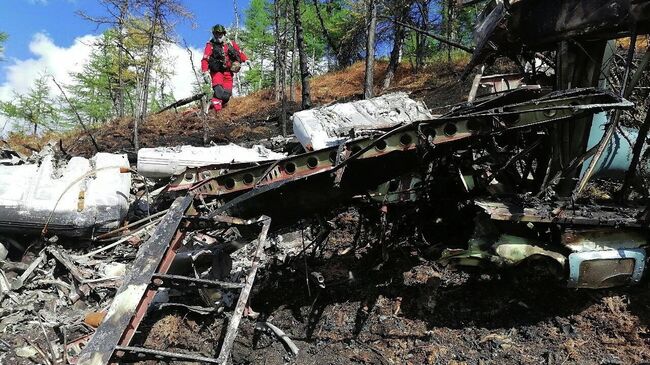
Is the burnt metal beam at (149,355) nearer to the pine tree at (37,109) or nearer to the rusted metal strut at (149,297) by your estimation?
the rusted metal strut at (149,297)

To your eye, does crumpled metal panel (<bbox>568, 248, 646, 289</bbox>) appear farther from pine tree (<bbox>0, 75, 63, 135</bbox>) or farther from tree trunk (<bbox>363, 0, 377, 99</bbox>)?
pine tree (<bbox>0, 75, 63, 135</bbox>)

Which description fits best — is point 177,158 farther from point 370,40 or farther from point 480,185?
point 370,40

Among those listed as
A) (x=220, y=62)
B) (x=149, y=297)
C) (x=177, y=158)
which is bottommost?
(x=149, y=297)

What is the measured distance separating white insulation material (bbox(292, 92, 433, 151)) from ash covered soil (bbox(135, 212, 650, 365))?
1.81 metres

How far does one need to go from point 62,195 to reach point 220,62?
6531 millimetres

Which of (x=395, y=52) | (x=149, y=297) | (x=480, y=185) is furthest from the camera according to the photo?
(x=395, y=52)

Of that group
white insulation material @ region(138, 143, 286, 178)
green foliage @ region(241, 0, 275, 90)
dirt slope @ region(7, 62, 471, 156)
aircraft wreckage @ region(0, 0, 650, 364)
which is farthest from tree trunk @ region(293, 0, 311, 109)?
green foliage @ region(241, 0, 275, 90)

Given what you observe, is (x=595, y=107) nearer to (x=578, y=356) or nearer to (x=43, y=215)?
(x=578, y=356)

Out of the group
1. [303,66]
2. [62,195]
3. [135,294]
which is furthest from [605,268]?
[303,66]

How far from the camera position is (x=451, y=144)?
4172 millimetres

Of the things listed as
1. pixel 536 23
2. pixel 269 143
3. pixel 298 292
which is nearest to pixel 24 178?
pixel 298 292

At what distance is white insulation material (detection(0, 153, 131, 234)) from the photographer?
5855 millimetres

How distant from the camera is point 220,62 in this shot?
1162 centimetres

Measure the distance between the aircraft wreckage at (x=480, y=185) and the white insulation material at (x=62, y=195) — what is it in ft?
0.25
